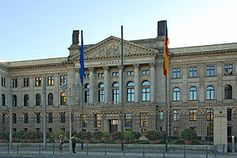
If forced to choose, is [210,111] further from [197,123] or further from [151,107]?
[151,107]

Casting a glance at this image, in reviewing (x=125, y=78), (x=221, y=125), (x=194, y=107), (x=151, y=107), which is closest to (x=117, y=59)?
(x=125, y=78)

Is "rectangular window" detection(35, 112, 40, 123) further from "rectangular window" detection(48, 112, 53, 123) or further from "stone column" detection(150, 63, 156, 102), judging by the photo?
"stone column" detection(150, 63, 156, 102)

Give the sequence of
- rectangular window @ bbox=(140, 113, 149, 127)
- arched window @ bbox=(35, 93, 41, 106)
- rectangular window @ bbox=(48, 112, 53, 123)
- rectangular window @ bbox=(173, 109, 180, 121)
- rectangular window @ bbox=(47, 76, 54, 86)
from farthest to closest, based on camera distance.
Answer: arched window @ bbox=(35, 93, 41, 106)
rectangular window @ bbox=(47, 76, 54, 86)
rectangular window @ bbox=(48, 112, 53, 123)
rectangular window @ bbox=(140, 113, 149, 127)
rectangular window @ bbox=(173, 109, 180, 121)

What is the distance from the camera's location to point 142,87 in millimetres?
95812

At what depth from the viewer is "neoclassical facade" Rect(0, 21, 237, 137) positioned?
3509 inches

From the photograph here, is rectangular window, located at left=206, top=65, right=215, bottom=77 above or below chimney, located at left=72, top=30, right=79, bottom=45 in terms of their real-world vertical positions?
below

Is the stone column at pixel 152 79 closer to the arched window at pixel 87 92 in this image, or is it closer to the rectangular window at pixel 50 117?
the arched window at pixel 87 92

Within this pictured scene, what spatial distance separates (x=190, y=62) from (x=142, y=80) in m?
11.1

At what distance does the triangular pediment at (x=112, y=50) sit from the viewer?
9400 centimetres

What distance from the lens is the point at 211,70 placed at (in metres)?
90.3

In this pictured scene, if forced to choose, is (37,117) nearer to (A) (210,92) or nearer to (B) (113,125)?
(B) (113,125)

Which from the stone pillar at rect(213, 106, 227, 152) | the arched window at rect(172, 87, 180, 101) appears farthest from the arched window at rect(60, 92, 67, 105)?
the stone pillar at rect(213, 106, 227, 152)

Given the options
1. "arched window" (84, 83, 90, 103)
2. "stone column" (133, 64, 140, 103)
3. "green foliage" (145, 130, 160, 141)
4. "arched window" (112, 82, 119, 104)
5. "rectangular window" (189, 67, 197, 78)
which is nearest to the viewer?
"green foliage" (145, 130, 160, 141)

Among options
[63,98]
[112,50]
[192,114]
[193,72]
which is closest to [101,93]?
[112,50]
